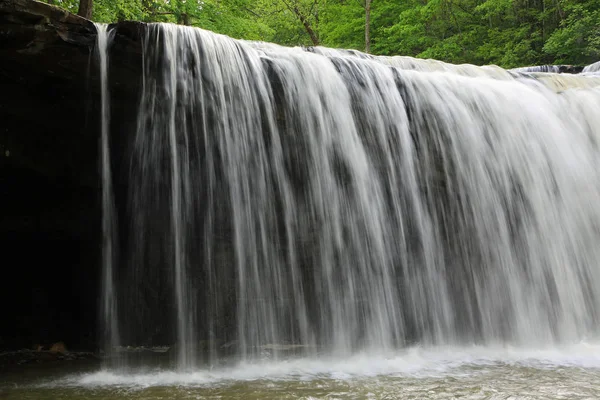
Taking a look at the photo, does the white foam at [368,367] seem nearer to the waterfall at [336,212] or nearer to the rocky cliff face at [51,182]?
the waterfall at [336,212]

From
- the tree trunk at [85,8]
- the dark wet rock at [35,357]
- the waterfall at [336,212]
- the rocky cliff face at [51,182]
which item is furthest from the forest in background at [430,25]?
the dark wet rock at [35,357]

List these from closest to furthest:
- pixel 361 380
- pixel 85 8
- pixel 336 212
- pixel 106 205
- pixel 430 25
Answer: pixel 361 380 < pixel 106 205 < pixel 336 212 < pixel 85 8 < pixel 430 25

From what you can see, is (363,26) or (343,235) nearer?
(343,235)

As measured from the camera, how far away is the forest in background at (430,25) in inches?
583

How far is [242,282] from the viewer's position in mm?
4711

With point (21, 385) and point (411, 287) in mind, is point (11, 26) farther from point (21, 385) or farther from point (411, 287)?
point (411, 287)

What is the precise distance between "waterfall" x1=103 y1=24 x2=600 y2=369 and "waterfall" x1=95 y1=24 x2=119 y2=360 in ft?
0.17

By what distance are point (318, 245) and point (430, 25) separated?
17655 millimetres

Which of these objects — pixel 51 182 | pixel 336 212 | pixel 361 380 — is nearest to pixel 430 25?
pixel 336 212

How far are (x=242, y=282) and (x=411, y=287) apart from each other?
1.97 metres

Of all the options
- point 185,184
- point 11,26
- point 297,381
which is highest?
point 11,26

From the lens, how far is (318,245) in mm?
5070

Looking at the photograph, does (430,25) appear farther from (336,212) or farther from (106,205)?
(106,205)

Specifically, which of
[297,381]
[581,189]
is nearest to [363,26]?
[581,189]
